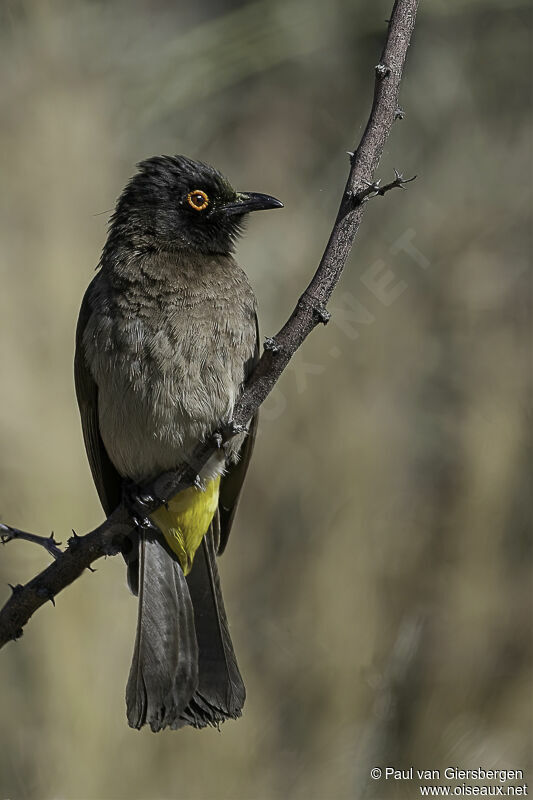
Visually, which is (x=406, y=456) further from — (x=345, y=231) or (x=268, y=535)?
(x=345, y=231)

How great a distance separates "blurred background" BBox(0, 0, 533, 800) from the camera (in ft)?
13.9

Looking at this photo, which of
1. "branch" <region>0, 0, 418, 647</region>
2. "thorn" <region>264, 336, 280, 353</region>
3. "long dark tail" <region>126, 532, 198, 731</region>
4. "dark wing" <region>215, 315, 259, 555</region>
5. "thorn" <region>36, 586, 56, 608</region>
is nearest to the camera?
"branch" <region>0, 0, 418, 647</region>

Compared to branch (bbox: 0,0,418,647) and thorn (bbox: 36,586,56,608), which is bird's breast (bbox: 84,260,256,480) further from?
thorn (bbox: 36,586,56,608)

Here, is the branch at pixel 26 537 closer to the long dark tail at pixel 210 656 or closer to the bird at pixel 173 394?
the bird at pixel 173 394

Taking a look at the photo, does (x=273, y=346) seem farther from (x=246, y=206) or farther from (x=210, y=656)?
(x=210, y=656)

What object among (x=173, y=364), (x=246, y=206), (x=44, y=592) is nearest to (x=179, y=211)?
(x=246, y=206)

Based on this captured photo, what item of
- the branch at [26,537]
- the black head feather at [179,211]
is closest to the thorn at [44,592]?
the branch at [26,537]

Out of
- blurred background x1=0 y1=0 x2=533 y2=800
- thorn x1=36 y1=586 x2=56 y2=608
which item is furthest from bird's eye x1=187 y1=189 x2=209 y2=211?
blurred background x1=0 y1=0 x2=533 y2=800

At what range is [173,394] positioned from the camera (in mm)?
2750

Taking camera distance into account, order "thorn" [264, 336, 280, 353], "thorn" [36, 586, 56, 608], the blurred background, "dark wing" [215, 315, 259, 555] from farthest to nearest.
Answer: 1. the blurred background
2. "dark wing" [215, 315, 259, 555]
3. "thorn" [36, 586, 56, 608]
4. "thorn" [264, 336, 280, 353]

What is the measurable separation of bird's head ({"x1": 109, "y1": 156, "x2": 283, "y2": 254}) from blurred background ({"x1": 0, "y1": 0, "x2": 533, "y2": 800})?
57.0 inches

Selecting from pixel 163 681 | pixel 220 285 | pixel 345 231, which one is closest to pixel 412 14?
pixel 345 231

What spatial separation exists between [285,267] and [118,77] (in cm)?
127

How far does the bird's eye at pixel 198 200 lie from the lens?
9.76 feet
